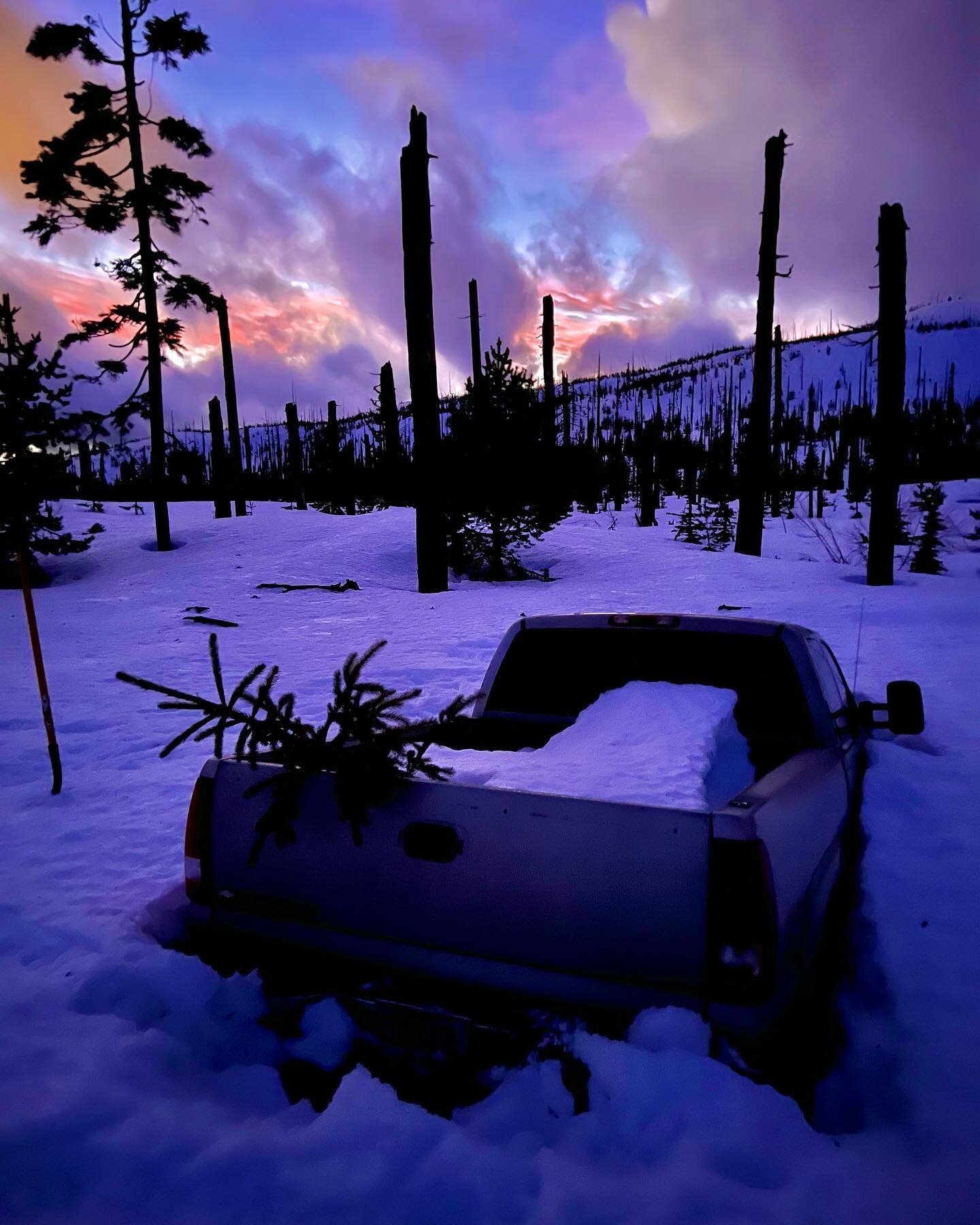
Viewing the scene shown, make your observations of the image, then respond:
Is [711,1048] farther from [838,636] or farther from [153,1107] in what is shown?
[838,636]

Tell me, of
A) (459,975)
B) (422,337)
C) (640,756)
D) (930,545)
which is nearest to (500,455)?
(422,337)

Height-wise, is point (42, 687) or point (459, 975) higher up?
point (42, 687)

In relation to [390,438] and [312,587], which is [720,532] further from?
[312,587]

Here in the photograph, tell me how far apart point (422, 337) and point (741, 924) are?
1362 centimetres

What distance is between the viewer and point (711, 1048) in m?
2.00

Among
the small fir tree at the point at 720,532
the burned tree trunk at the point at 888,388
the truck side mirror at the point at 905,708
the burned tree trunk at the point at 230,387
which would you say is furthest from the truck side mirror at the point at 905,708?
the burned tree trunk at the point at 230,387

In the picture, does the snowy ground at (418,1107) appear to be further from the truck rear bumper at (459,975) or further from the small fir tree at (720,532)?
the small fir tree at (720,532)

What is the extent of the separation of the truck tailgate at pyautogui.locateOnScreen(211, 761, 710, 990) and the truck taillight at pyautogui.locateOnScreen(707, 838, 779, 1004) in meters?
0.04

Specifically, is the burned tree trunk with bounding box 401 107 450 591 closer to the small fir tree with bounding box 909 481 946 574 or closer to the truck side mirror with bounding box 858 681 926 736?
the truck side mirror with bounding box 858 681 926 736

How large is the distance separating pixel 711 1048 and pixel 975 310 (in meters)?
226

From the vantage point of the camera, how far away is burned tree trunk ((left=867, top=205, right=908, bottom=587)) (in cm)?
1468

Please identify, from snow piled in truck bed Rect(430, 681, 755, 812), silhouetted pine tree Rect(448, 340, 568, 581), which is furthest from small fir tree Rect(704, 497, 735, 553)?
snow piled in truck bed Rect(430, 681, 755, 812)

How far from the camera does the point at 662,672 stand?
141 inches

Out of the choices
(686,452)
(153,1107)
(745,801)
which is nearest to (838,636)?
(745,801)
